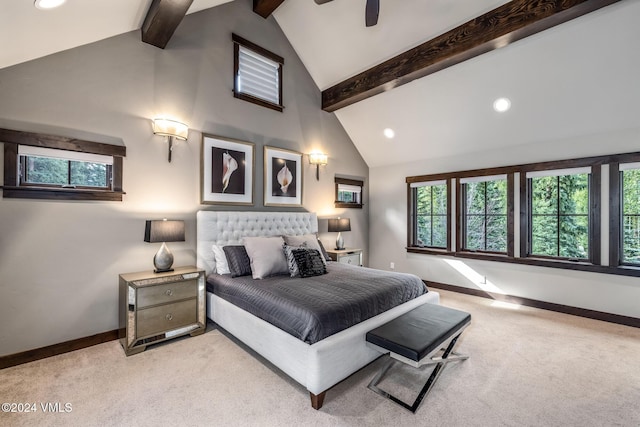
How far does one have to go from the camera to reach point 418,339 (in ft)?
6.62

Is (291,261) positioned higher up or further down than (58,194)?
further down

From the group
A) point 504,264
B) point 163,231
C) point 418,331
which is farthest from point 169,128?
point 504,264

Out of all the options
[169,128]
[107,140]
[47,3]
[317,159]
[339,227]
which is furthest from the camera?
[339,227]

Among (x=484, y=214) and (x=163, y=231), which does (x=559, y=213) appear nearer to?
(x=484, y=214)

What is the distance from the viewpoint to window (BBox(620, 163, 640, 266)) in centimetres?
342

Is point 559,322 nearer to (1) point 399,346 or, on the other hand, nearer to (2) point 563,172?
(2) point 563,172

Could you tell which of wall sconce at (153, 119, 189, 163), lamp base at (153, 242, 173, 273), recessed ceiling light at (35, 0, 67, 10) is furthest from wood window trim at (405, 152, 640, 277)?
recessed ceiling light at (35, 0, 67, 10)

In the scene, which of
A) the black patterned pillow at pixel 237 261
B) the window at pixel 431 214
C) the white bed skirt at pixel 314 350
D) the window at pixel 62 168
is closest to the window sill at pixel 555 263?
the window at pixel 431 214

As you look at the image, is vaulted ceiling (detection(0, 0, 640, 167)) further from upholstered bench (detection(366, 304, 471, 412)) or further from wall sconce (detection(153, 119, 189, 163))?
upholstered bench (detection(366, 304, 471, 412))

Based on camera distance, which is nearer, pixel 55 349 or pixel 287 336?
pixel 287 336

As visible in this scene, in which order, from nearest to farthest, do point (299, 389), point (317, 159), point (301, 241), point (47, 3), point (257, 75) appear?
point (47, 3) < point (299, 389) < point (301, 241) < point (257, 75) < point (317, 159)

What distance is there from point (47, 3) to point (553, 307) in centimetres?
610

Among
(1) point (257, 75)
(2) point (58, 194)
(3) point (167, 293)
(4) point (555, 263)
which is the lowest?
(3) point (167, 293)

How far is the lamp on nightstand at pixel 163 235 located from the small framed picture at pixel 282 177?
60.3 inches
